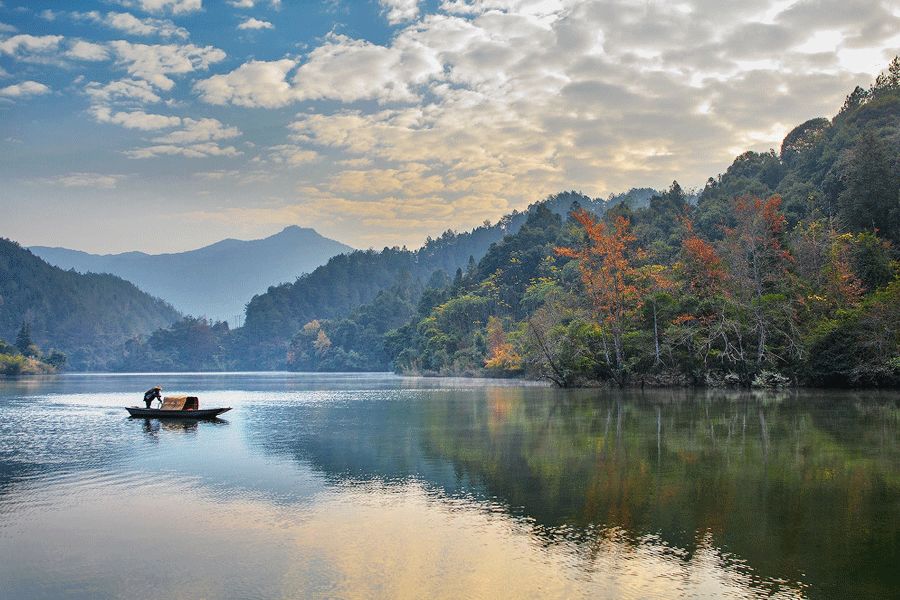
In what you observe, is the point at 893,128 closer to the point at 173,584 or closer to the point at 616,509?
the point at 616,509

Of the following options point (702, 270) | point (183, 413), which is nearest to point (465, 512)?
point (183, 413)

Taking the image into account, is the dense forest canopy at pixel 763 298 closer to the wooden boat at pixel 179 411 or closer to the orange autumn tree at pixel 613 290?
the orange autumn tree at pixel 613 290

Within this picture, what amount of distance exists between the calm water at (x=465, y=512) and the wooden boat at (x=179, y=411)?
301 inches

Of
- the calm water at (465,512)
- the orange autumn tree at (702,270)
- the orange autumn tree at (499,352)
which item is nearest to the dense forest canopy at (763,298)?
the orange autumn tree at (702,270)

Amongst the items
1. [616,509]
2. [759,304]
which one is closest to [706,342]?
[759,304]

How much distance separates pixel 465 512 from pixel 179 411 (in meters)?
26.0

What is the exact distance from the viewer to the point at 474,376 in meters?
101

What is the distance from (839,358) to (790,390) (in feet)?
11.6

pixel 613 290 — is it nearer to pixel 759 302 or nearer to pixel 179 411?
pixel 759 302

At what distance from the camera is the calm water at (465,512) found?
991 centimetres

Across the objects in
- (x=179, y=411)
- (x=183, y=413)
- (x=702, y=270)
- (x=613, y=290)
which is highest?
(x=702, y=270)

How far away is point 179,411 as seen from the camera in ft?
118

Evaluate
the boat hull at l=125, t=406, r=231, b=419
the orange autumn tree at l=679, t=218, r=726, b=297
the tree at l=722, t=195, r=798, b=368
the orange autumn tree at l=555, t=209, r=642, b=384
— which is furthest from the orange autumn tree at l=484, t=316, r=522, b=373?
the boat hull at l=125, t=406, r=231, b=419

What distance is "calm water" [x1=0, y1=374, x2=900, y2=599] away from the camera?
9.91 metres
